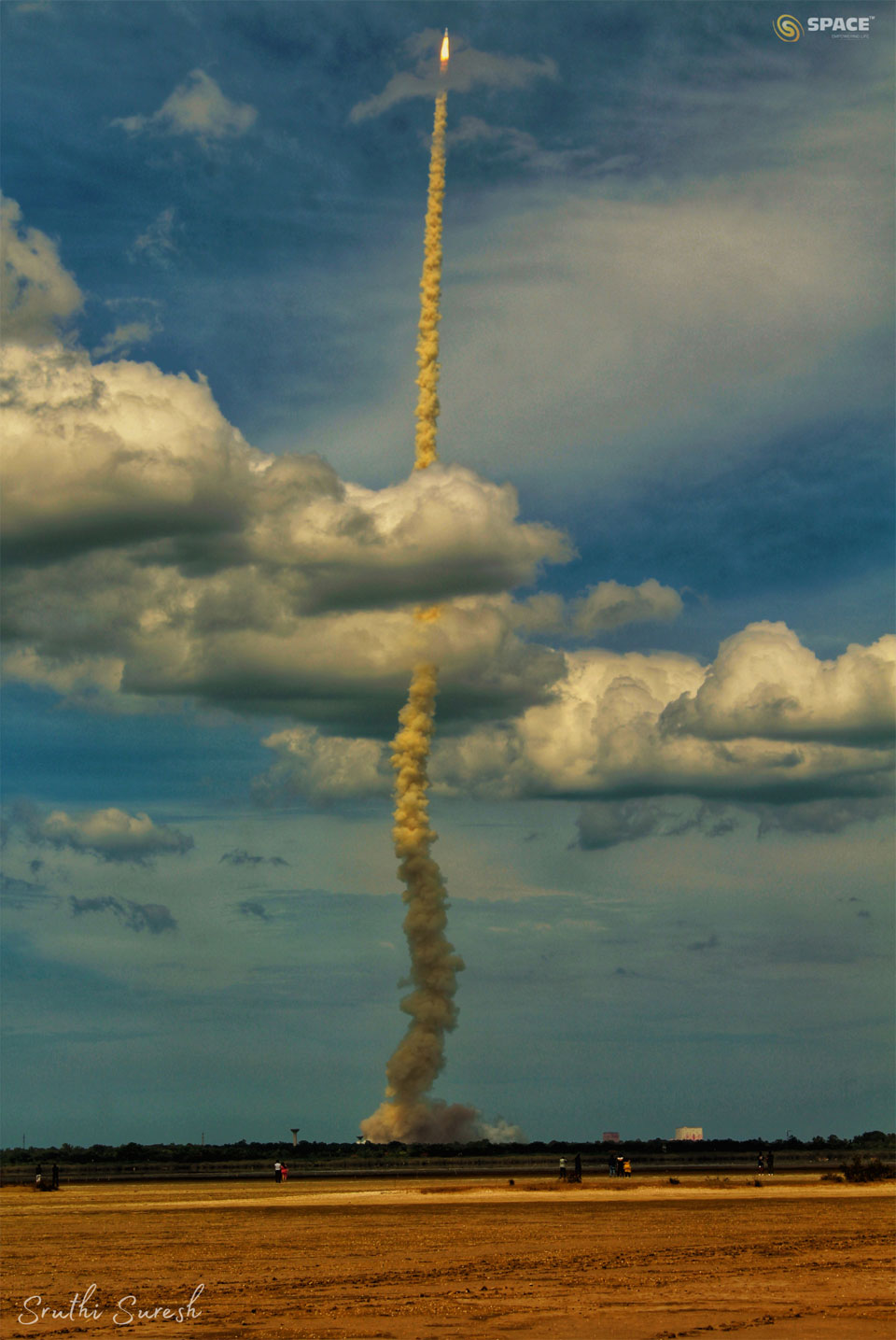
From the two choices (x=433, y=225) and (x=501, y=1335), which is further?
(x=433, y=225)

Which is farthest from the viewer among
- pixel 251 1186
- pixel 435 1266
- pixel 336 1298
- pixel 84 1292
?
pixel 251 1186

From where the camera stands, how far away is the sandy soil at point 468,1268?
26906mm

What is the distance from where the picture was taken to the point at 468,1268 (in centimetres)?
3609

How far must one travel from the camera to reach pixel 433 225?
9181cm

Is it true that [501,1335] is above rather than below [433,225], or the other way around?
below

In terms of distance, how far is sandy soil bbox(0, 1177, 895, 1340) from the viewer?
26.9m

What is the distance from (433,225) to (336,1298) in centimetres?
7527

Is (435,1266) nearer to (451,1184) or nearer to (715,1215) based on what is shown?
(715,1215)

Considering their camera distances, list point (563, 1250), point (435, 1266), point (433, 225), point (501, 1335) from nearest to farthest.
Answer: point (501, 1335), point (435, 1266), point (563, 1250), point (433, 225)

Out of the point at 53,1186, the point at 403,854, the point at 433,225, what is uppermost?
the point at 433,225

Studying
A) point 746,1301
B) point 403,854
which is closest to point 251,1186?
point 403,854
